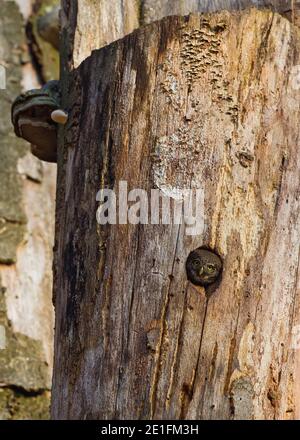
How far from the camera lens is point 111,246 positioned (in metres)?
2.61

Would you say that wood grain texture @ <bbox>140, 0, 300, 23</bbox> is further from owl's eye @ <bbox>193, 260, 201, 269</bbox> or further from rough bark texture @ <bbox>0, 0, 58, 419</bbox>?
rough bark texture @ <bbox>0, 0, 58, 419</bbox>

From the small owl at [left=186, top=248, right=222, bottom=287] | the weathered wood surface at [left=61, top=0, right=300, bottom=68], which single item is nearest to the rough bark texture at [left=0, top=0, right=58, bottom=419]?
the weathered wood surface at [left=61, top=0, right=300, bottom=68]

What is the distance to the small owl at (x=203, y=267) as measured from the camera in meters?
2.52

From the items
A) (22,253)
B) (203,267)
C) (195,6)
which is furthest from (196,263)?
(22,253)

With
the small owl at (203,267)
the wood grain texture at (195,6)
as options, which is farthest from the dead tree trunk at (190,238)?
the wood grain texture at (195,6)

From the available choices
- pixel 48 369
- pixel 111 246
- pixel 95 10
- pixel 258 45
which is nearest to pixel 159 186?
pixel 111 246

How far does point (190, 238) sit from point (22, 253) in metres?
2.42

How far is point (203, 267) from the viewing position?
8.25 feet

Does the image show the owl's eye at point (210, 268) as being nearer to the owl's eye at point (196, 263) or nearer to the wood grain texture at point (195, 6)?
the owl's eye at point (196, 263)

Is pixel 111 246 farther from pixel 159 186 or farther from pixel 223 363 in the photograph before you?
pixel 223 363

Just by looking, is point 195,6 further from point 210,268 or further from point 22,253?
point 22,253

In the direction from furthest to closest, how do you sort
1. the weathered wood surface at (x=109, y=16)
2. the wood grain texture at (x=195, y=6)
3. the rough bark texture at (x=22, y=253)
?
the rough bark texture at (x=22, y=253)
the weathered wood surface at (x=109, y=16)
the wood grain texture at (x=195, y=6)

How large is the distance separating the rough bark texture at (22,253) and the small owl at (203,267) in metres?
2.18

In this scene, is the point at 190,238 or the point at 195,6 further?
the point at 195,6
